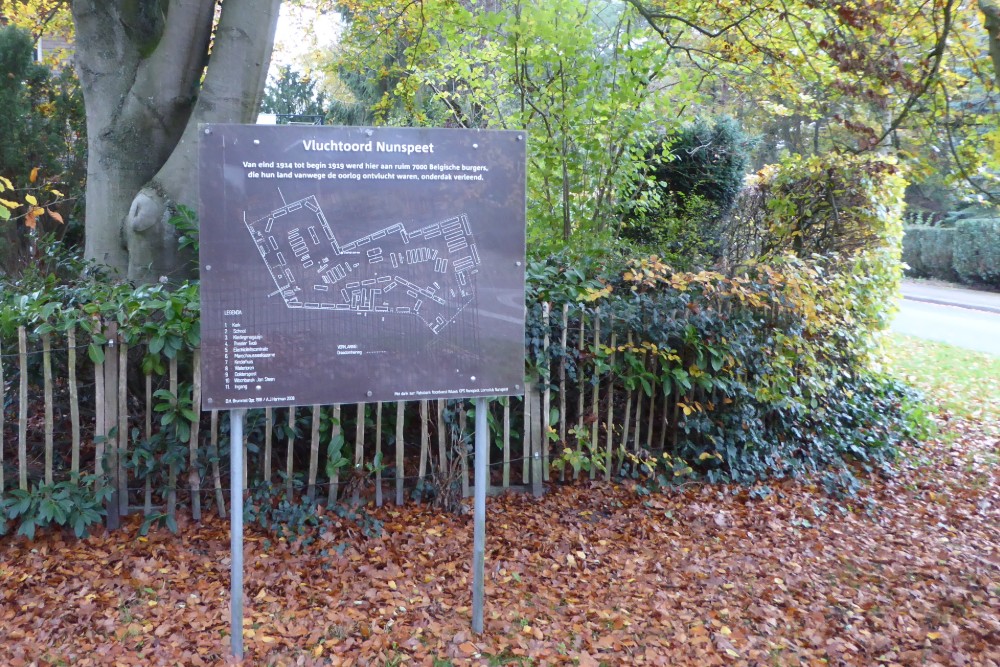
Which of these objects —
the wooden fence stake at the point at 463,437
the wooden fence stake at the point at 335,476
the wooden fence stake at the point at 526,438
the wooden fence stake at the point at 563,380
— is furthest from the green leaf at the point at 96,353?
the wooden fence stake at the point at 563,380

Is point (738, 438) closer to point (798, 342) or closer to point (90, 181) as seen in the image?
point (798, 342)

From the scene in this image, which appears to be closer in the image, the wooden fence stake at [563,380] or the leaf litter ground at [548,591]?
the leaf litter ground at [548,591]

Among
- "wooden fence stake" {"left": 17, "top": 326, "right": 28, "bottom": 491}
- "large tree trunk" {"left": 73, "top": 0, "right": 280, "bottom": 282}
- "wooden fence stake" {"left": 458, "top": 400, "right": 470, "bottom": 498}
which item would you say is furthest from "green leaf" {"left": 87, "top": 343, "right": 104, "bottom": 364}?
"wooden fence stake" {"left": 458, "top": 400, "right": 470, "bottom": 498}

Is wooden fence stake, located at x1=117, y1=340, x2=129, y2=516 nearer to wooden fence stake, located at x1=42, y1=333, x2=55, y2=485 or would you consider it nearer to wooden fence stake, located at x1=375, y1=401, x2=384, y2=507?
wooden fence stake, located at x1=42, y1=333, x2=55, y2=485

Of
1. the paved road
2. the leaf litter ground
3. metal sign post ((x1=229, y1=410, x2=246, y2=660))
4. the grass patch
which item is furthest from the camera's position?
the paved road

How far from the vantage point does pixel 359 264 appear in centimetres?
335

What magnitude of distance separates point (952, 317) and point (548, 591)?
17.3m

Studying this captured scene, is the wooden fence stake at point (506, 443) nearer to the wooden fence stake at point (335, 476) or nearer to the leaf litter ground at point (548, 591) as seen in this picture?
the leaf litter ground at point (548, 591)

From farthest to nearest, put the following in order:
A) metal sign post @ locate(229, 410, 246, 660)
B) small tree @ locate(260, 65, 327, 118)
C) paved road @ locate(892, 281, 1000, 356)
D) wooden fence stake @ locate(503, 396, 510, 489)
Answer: small tree @ locate(260, 65, 327, 118) → paved road @ locate(892, 281, 1000, 356) → wooden fence stake @ locate(503, 396, 510, 489) → metal sign post @ locate(229, 410, 246, 660)

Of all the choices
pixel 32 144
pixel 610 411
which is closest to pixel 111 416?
pixel 610 411

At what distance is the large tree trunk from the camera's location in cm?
575

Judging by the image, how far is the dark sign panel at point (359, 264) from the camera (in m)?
3.18

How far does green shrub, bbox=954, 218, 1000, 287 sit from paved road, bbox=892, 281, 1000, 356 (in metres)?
0.93

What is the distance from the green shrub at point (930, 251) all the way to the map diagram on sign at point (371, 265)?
27360mm
